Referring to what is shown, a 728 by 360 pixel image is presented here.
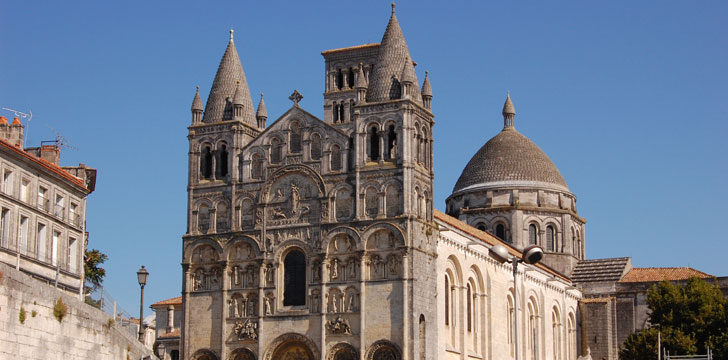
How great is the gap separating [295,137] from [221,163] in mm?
4843

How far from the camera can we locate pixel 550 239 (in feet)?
293

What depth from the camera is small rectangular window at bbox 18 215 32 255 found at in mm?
46594

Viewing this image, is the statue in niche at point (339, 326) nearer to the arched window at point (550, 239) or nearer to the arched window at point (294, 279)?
the arched window at point (294, 279)

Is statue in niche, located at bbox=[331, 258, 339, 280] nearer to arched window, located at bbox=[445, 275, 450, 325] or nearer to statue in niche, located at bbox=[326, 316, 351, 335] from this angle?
statue in niche, located at bbox=[326, 316, 351, 335]

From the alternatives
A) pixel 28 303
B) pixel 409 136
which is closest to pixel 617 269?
pixel 409 136

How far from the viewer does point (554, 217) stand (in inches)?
3511

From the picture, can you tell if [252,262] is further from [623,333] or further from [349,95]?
[623,333]

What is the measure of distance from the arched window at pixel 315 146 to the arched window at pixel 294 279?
5.31 metres

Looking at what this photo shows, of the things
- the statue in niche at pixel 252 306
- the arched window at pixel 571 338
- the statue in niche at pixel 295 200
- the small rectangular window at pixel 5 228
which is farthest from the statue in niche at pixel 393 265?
the arched window at pixel 571 338

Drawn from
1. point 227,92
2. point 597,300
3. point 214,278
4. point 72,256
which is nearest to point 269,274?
point 214,278

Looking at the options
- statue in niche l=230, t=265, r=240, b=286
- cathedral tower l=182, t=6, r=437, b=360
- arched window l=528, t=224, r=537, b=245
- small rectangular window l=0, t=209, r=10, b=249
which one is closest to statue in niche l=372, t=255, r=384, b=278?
cathedral tower l=182, t=6, r=437, b=360

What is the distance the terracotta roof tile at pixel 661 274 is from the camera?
8475 centimetres

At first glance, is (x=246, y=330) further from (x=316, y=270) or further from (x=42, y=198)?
(x=42, y=198)

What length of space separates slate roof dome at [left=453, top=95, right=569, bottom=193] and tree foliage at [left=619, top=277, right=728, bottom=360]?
20.7 meters
